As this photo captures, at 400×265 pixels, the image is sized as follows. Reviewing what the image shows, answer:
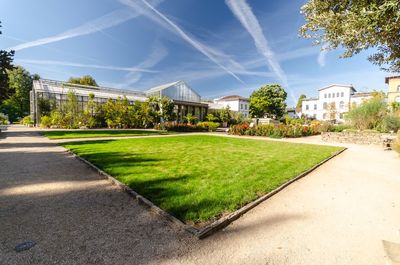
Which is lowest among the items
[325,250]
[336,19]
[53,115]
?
[325,250]

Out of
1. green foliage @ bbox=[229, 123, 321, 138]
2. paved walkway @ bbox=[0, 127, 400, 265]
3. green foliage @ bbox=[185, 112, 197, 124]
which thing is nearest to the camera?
paved walkway @ bbox=[0, 127, 400, 265]

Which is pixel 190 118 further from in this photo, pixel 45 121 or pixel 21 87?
pixel 21 87

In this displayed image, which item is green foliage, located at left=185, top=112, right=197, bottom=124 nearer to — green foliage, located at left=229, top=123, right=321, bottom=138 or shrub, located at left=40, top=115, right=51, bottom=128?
green foliage, located at left=229, top=123, right=321, bottom=138

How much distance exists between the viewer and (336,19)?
14.1 ft

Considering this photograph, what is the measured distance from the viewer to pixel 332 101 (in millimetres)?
52562

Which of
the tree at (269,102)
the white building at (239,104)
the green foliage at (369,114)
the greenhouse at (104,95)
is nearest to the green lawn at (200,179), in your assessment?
the green foliage at (369,114)

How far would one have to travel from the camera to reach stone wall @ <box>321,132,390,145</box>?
13.7 m

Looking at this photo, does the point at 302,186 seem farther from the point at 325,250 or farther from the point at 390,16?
the point at 390,16

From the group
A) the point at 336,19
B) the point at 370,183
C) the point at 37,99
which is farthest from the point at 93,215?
the point at 37,99

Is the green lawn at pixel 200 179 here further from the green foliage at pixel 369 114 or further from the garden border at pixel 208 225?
the green foliage at pixel 369 114

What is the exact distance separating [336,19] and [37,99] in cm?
3080

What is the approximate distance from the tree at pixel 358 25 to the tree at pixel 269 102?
148 feet

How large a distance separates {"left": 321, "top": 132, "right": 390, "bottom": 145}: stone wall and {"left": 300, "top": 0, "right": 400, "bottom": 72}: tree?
10.5 m

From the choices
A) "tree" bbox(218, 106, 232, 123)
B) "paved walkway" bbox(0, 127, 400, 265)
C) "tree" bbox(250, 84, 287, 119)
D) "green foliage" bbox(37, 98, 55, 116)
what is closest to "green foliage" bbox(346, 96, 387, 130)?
"tree" bbox(218, 106, 232, 123)
